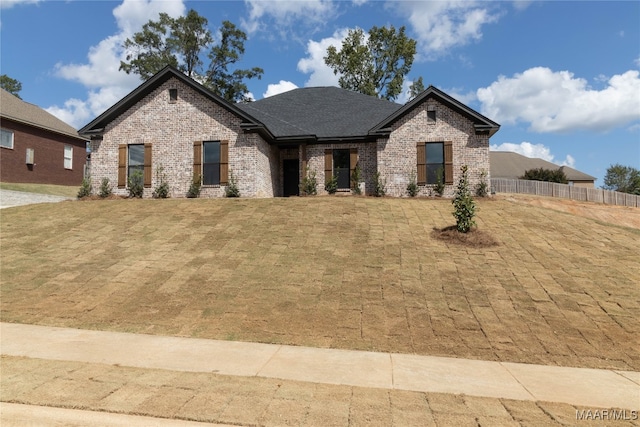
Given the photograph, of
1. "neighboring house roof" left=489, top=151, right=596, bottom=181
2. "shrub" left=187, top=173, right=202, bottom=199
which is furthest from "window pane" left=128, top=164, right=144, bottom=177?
"neighboring house roof" left=489, top=151, right=596, bottom=181

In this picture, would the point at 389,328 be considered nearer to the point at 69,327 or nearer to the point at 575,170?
the point at 69,327

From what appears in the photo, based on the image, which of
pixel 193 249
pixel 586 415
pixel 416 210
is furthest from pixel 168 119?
pixel 586 415

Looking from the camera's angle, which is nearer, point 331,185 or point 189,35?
point 331,185

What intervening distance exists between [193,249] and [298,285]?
4.20 meters

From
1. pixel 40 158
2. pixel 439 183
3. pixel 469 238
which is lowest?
pixel 469 238

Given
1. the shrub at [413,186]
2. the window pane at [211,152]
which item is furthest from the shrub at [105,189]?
the shrub at [413,186]

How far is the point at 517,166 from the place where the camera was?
4716 centimetres

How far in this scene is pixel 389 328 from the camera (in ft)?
22.7

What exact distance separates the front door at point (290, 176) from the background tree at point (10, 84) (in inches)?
2004

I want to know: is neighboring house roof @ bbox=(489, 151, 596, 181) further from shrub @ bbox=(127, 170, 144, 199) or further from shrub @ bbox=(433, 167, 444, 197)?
shrub @ bbox=(127, 170, 144, 199)

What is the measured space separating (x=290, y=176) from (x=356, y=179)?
4451mm

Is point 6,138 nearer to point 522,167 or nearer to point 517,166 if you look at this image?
point 517,166

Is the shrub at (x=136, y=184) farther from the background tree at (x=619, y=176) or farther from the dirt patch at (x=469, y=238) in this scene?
the background tree at (x=619, y=176)

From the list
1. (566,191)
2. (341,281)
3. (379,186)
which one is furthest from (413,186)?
(566,191)
